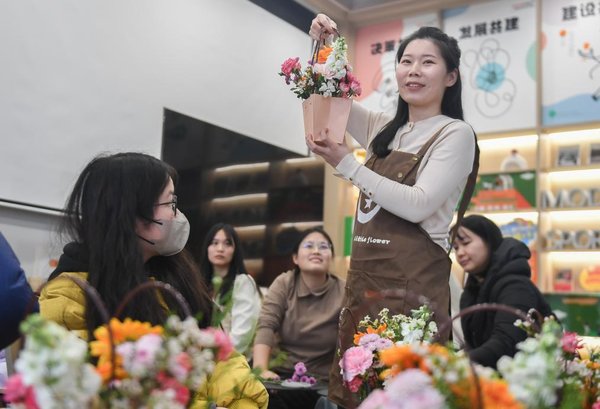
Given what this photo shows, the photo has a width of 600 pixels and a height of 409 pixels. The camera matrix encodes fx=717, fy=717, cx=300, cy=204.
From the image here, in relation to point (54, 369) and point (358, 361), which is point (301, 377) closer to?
point (358, 361)

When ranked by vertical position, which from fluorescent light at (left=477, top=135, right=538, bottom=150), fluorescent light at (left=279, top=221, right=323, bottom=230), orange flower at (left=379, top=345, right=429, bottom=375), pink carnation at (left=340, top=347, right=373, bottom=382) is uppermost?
fluorescent light at (left=477, top=135, right=538, bottom=150)

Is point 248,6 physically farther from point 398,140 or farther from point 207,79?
point 398,140

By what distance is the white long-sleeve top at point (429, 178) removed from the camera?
5.72ft

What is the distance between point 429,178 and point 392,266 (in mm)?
240

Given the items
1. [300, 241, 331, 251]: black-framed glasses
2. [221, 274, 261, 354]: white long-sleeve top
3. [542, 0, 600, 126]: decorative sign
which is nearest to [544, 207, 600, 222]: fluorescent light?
[542, 0, 600, 126]: decorative sign

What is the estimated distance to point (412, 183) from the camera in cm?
184

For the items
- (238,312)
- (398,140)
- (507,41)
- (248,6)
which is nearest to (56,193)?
(238,312)

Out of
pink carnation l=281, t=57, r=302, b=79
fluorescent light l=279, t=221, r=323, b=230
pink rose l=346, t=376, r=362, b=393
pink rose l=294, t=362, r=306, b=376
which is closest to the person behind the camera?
pink rose l=346, t=376, r=362, b=393

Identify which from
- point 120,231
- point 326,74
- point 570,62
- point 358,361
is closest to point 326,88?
point 326,74

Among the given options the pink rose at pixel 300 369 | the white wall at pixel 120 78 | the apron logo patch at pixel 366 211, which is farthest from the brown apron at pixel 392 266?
the white wall at pixel 120 78

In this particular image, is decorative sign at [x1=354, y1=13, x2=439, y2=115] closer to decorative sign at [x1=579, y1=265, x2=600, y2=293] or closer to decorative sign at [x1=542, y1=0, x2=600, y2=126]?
decorative sign at [x1=542, y1=0, x2=600, y2=126]

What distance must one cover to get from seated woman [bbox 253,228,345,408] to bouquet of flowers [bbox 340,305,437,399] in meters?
2.06

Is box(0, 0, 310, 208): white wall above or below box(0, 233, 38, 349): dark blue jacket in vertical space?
above

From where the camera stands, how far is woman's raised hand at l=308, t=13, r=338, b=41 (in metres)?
2.01
